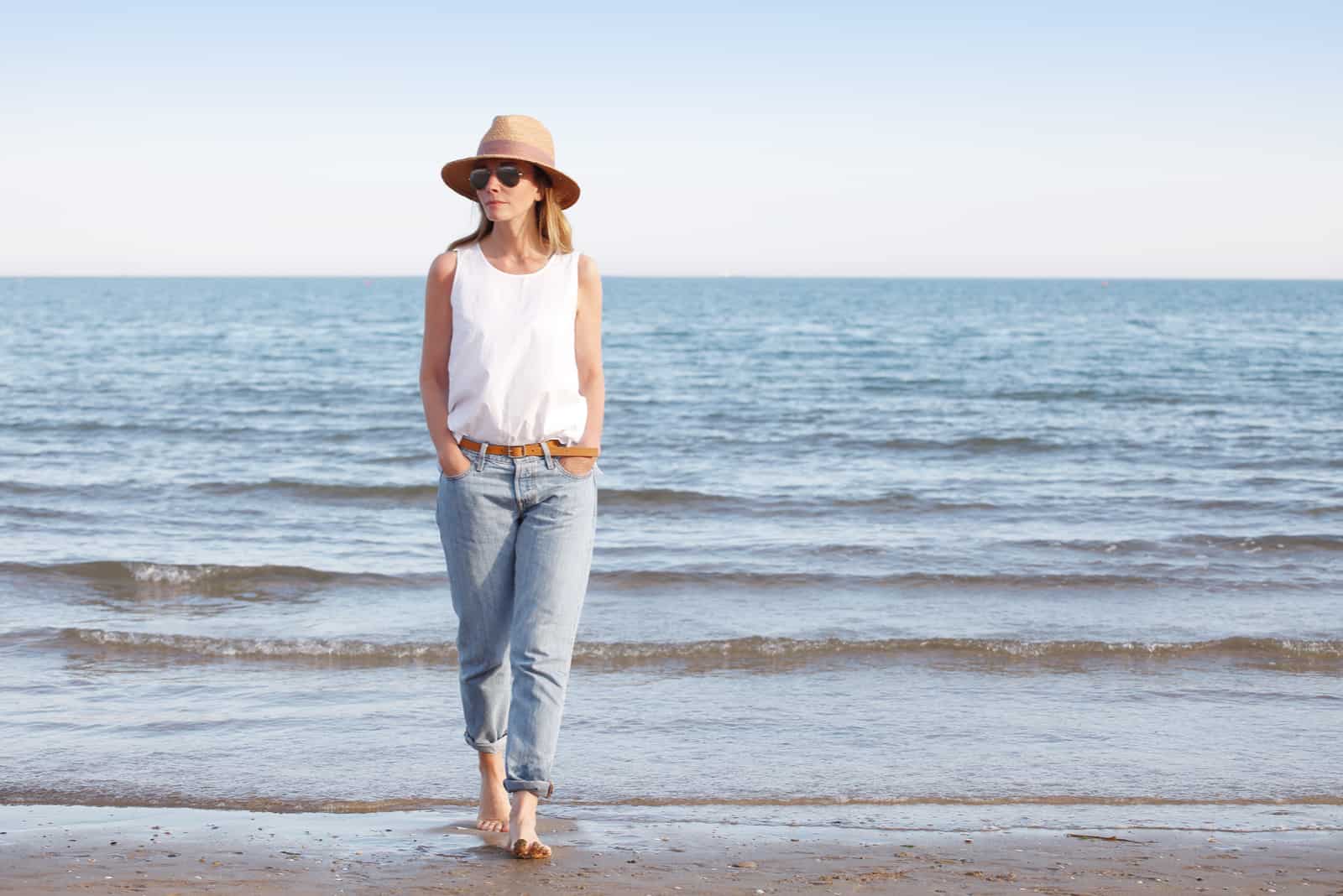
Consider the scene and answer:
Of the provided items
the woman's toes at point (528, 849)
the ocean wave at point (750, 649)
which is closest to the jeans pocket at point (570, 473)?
the woman's toes at point (528, 849)

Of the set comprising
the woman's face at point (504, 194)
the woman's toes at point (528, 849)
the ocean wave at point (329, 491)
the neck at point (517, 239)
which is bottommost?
the ocean wave at point (329, 491)

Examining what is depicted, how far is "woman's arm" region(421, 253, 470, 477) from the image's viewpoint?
3570mm

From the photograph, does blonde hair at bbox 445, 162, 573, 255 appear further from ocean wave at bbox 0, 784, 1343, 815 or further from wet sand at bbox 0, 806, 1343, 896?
ocean wave at bbox 0, 784, 1343, 815

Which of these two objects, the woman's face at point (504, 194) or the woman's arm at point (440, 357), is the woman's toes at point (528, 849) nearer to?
the woman's arm at point (440, 357)

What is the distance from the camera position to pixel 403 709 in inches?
235

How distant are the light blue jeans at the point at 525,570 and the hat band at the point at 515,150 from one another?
0.82 m

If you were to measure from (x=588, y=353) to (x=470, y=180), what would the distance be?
1.92ft

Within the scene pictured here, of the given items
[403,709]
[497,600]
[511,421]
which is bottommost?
[403,709]

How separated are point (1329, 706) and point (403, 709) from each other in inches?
174

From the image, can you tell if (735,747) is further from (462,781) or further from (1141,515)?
(1141,515)

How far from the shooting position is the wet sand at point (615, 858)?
3.62m

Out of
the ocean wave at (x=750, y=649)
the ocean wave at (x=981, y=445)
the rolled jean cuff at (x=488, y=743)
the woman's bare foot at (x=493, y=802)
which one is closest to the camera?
the rolled jean cuff at (x=488, y=743)

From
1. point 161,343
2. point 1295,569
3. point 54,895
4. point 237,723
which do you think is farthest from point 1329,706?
point 161,343

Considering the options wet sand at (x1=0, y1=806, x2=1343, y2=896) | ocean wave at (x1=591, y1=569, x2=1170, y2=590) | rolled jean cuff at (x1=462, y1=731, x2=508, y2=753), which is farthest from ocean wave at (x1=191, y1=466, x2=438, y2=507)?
rolled jean cuff at (x1=462, y1=731, x2=508, y2=753)
